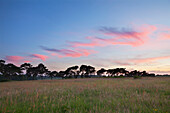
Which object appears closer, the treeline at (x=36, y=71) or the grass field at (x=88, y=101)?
the grass field at (x=88, y=101)

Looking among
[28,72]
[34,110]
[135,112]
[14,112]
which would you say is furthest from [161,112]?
[28,72]

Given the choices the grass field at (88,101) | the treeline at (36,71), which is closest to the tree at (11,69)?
the treeline at (36,71)

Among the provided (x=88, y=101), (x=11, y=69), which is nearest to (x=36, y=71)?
(x=11, y=69)

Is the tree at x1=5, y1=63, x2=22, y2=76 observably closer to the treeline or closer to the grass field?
the treeline

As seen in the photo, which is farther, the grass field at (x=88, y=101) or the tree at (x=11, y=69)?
the tree at (x=11, y=69)

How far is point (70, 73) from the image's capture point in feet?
434

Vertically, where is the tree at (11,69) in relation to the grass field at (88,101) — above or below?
above

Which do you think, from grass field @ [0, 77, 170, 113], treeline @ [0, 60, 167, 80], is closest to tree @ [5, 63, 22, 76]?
treeline @ [0, 60, 167, 80]

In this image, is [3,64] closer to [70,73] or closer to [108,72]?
[70,73]

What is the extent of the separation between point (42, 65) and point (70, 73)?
104ft

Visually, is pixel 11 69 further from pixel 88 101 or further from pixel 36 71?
pixel 88 101

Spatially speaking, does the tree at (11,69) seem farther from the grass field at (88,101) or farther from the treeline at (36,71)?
the grass field at (88,101)

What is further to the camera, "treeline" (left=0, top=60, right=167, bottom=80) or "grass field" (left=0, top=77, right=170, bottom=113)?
"treeline" (left=0, top=60, right=167, bottom=80)

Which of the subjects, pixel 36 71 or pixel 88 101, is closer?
pixel 88 101
